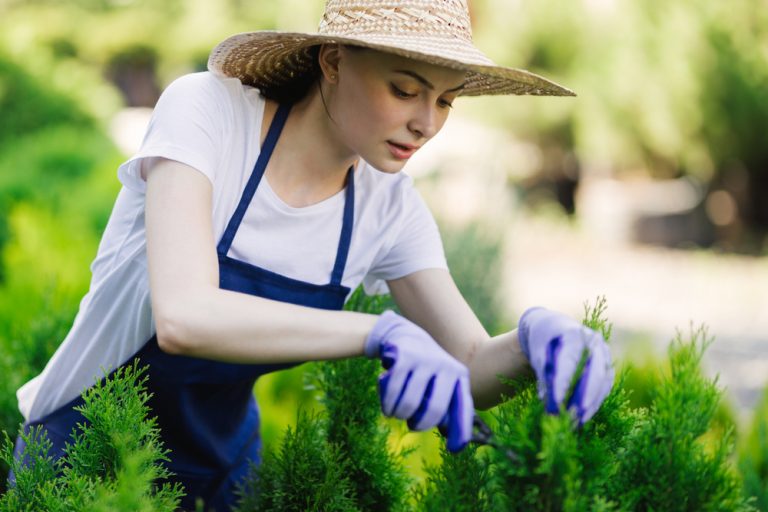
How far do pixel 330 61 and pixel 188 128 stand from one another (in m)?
0.33

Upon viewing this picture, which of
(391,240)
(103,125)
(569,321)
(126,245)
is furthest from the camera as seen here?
(103,125)

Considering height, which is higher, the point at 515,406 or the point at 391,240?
the point at 391,240

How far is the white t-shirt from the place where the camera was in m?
1.60

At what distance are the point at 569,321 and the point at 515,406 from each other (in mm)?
170

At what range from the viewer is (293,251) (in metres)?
1.73

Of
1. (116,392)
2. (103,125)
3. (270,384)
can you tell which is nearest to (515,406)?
(116,392)

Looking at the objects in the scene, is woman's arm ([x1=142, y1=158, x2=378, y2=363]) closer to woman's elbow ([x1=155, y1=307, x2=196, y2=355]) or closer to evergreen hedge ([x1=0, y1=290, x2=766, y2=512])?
woman's elbow ([x1=155, y1=307, x2=196, y2=355])

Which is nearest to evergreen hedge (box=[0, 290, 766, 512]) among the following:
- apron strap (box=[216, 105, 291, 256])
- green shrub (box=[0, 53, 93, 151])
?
apron strap (box=[216, 105, 291, 256])

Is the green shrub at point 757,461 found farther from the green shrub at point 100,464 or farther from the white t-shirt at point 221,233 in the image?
the green shrub at point 100,464

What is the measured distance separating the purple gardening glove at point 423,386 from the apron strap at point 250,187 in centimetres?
50

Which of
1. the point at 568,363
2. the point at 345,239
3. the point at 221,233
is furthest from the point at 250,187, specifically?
the point at 568,363

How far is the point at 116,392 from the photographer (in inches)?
54.4

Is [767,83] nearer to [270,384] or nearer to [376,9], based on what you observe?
[270,384]

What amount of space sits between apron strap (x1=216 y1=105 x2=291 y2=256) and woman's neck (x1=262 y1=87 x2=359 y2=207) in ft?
0.07
